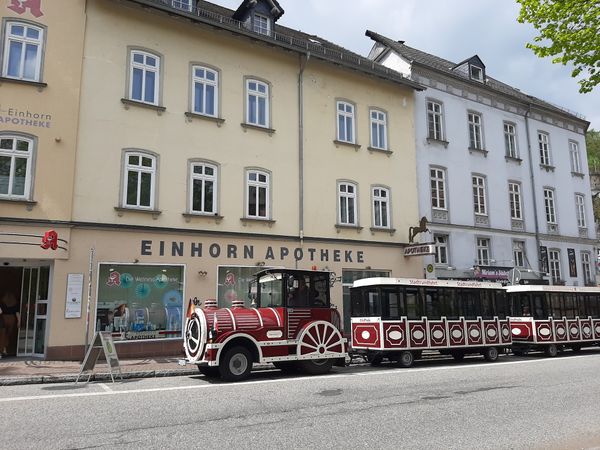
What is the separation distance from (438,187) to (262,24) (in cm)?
1054

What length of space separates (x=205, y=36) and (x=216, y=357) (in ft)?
39.2

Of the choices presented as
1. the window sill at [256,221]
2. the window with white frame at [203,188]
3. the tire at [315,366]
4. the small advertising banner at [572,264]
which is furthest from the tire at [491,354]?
the small advertising banner at [572,264]

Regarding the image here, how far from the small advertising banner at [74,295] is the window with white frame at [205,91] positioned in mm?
6735

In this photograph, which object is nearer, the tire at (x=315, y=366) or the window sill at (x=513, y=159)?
the tire at (x=315, y=366)

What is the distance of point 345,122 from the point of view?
21266 mm

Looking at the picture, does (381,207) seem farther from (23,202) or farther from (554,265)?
(23,202)

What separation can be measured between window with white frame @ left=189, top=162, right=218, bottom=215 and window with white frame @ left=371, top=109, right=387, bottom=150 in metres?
7.72

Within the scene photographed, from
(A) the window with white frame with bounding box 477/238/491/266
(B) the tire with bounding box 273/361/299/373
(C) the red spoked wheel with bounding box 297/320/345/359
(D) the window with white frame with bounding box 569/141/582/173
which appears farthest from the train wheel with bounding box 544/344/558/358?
(D) the window with white frame with bounding box 569/141/582/173

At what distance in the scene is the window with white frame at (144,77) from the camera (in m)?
16.5

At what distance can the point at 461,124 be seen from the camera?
2494cm

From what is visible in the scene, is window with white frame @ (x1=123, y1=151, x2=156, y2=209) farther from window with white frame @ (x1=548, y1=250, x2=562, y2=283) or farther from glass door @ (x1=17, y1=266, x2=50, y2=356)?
window with white frame @ (x1=548, y1=250, x2=562, y2=283)

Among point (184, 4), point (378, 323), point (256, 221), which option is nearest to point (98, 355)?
point (378, 323)

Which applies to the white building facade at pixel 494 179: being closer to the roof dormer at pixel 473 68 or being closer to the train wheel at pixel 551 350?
the roof dormer at pixel 473 68

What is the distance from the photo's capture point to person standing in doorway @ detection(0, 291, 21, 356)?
14570 mm
